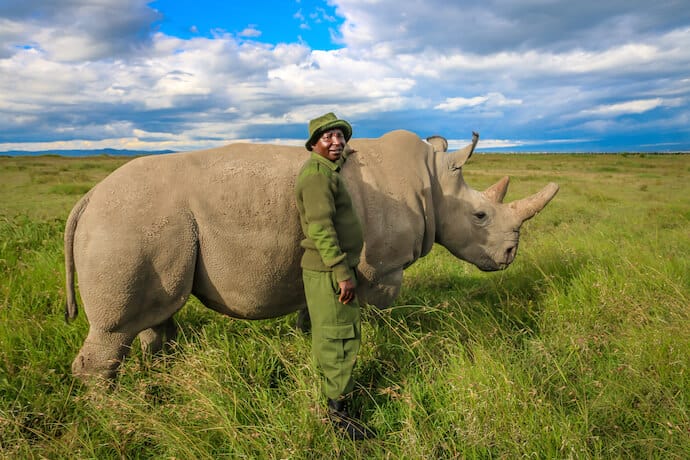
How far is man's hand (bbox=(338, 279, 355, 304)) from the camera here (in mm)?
2816

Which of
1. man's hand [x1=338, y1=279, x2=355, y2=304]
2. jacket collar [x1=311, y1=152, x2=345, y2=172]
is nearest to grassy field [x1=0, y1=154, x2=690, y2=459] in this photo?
man's hand [x1=338, y1=279, x2=355, y2=304]

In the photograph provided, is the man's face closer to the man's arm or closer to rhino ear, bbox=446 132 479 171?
the man's arm

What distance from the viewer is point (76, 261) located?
3072mm

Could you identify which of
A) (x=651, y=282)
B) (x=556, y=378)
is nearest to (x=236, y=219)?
(x=556, y=378)

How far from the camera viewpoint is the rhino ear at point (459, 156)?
13.8 ft

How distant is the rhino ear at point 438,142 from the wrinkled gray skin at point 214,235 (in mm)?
515

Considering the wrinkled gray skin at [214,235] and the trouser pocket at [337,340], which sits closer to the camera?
the trouser pocket at [337,340]

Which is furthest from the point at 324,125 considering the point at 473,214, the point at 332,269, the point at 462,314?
the point at 473,214

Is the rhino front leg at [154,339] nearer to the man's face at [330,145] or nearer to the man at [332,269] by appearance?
the man at [332,269]

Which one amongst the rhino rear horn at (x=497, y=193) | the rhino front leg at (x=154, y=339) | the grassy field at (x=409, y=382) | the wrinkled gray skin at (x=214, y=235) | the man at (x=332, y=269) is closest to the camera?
the grassy field at (x=409, y=382)

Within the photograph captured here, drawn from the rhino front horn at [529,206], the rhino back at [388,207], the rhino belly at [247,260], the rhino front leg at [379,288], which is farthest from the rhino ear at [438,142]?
the rhino belly at [247,260]

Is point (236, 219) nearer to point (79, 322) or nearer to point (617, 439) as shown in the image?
point (79, 322)

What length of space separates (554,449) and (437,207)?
2217 millimetres

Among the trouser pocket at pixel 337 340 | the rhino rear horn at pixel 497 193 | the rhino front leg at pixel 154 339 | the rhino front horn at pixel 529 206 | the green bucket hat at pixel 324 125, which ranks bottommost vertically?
the rhino front leg at pixel 154 339
